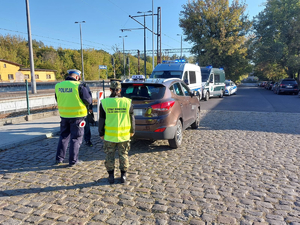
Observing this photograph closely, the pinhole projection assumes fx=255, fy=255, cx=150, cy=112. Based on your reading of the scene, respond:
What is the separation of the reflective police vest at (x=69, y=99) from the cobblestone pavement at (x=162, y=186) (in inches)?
41.8

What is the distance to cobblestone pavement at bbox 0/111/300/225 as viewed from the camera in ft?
10.4

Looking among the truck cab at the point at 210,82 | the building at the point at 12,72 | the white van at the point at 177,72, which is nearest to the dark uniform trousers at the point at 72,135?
the white van at the point at 177,72

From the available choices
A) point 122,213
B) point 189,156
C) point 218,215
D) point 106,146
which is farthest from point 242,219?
point 189,156

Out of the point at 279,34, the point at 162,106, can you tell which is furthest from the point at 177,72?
the point at 279,34

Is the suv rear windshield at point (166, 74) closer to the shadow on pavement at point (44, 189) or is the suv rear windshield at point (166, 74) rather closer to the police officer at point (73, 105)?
the police officer at point (73, 105)

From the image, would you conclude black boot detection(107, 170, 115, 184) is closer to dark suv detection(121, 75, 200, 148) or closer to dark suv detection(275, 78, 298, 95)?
dark suv detection(121, 75, 200, 148)

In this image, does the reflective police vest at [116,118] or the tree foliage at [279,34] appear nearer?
the reflective police vest at [116,118]

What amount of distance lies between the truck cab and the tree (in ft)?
44.0

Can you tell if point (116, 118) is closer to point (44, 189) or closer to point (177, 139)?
point (44, 189)

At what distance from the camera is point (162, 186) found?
4023 millimetres

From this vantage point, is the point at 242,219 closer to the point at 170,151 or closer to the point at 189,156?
the point at 189,156

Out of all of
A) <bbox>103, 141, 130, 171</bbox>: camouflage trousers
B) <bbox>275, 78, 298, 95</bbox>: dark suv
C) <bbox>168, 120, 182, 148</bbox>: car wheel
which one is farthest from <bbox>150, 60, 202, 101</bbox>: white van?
<bbox>275, 78, 298, 95</bbox>: dark suv

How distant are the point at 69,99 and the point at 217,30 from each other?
109ft

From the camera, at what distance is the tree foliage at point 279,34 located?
3638 centimetres
